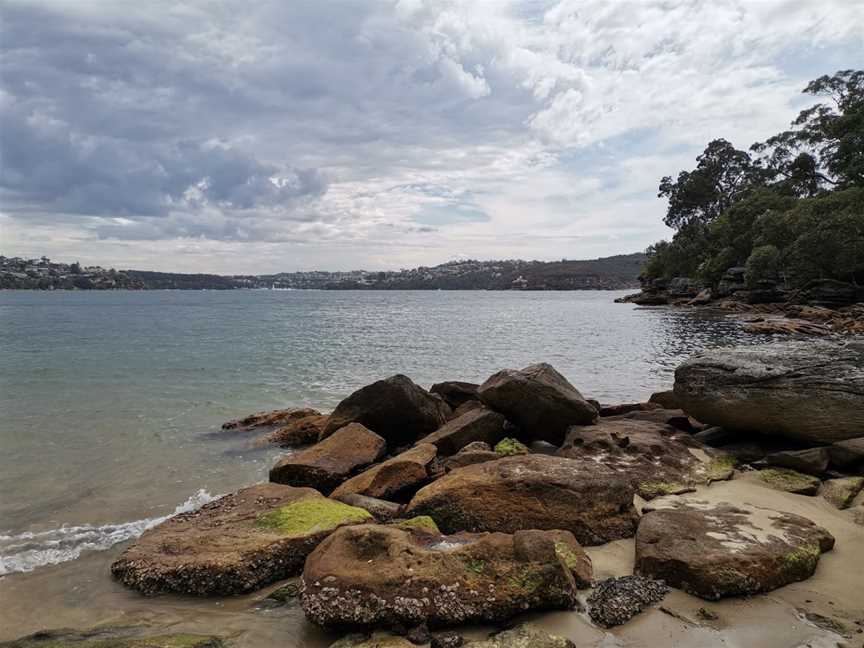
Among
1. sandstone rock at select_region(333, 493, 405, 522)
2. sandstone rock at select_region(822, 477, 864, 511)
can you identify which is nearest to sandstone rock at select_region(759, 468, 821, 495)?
sandstone rock at select_region(822, 477, 864, 511)

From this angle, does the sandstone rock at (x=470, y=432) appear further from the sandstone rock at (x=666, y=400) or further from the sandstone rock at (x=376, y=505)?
the sandstone rock at (x=666, y=400)

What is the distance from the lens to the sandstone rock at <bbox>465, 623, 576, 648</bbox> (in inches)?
161

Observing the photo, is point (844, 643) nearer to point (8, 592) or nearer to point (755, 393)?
point (755, 393)

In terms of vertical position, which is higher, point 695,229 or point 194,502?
point 695,229

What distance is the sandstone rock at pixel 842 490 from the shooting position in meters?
6.88

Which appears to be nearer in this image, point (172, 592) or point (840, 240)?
point (172, 592)

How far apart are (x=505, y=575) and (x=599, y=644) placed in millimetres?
850

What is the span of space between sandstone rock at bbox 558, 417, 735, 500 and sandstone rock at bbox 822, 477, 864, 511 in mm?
1218

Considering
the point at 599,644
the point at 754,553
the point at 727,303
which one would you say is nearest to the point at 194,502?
the point at 599,644

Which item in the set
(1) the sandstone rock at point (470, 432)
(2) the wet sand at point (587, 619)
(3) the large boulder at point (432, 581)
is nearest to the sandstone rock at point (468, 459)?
(1) the sandstone rock at point (470, 432)

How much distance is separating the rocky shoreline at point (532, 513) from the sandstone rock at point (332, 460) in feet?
0.11

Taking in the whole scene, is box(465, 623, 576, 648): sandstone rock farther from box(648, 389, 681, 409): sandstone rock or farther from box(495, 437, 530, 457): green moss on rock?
box(648, 389, 681, 409): sandstone rock

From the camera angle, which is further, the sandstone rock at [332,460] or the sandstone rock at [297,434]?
the sandstone rock at [297,434]

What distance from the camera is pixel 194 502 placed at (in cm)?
887
